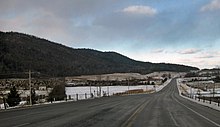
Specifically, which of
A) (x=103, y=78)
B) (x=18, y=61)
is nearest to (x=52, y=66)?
(x=18, y=61)

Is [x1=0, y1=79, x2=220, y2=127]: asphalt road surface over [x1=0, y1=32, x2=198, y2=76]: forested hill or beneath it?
beneath

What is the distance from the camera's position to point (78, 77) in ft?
511

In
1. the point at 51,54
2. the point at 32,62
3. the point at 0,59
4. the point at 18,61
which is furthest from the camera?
the point at 51,54

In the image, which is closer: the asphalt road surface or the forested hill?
the asphalt road surface

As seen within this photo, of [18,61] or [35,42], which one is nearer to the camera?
[18,61]

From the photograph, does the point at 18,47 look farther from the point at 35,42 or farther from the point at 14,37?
the point at 35,42

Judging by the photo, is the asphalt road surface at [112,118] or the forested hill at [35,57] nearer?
the asphalt road surface at [112,118]

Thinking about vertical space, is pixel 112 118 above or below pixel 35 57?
below

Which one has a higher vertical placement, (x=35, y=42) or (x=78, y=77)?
(x=35, y=42)

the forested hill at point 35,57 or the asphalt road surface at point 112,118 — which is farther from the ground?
the forested hill at point 35,57

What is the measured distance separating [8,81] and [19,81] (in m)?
2.76

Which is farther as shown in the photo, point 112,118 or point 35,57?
point 35,57

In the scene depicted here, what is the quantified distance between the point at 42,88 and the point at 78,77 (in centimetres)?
5519

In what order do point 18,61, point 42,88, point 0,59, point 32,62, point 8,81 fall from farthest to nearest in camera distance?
point 32,62, point 18,61, point 0,59, point 42,88, point 8,81
